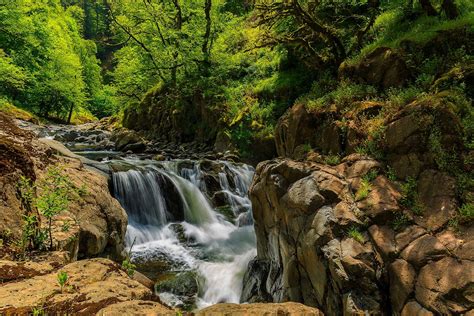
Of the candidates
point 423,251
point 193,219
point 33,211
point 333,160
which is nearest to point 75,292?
point 33,211

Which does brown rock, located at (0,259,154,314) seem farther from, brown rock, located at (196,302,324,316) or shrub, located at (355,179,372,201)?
shrub, located at (355,179,372,201)

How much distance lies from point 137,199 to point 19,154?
7749 millimetres

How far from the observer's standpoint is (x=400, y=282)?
5.27 metres

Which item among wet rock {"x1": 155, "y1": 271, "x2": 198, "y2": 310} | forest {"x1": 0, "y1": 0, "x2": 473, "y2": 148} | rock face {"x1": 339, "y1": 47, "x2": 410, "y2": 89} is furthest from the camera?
forest {"x1": 0, "y1": 0, "x2": 473, "y2": 148}

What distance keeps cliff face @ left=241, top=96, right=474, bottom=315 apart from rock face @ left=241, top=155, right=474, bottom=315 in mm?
17

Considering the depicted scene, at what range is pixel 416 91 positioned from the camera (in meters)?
8.08

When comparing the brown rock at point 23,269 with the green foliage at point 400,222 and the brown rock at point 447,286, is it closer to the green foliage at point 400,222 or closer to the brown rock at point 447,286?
the brown rock at point 447,286

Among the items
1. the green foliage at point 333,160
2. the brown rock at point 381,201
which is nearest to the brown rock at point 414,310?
the brown rock at point 381,201

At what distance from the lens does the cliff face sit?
17.0ft

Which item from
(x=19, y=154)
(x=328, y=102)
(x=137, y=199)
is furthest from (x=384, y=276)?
(x=137, y=199)

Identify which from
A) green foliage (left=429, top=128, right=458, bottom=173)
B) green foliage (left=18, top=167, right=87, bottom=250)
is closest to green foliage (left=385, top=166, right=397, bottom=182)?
green foliage (left=429, top=128, right=458, bottom=173)

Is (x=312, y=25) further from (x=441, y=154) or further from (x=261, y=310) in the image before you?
(x=261, y=310)

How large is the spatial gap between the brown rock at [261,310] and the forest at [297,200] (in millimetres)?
22

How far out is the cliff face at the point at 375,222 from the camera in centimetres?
518
